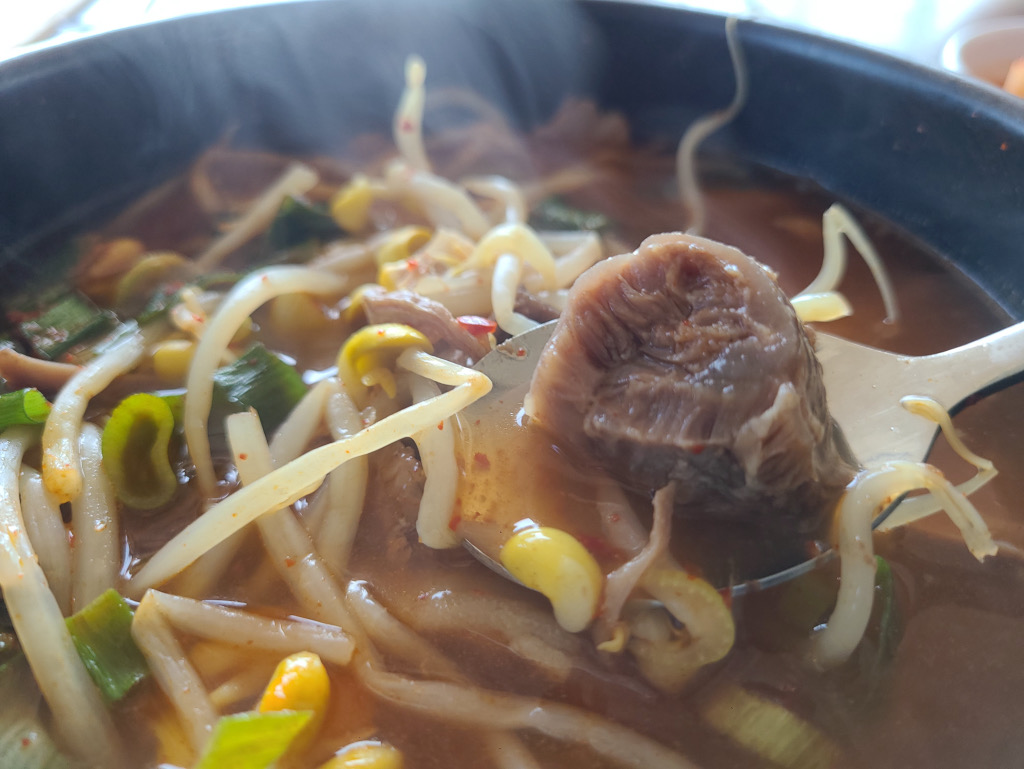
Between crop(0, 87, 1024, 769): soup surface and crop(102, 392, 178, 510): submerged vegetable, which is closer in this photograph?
crop(0, 87, 1024, 769): soup surface

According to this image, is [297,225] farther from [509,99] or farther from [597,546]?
[597,546]

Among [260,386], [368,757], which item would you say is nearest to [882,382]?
[368,757]

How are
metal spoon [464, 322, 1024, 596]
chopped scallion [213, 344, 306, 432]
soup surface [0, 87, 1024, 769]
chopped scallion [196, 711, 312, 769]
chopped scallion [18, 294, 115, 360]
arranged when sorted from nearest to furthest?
chopped scallion [196, 711, 312, 769] < soup surface [0, 87, 1024, 769] < metal spoon [464, 322, 1024, 596] < chopped scallion [213, 344, 306, 432] < chopped scallion [18, 294, 115, 360]

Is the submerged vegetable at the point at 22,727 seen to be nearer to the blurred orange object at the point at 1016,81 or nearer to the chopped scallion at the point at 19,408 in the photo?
the chopped scallion at the point at 19,408

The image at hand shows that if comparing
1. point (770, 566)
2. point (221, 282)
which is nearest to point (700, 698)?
point (770, 566)

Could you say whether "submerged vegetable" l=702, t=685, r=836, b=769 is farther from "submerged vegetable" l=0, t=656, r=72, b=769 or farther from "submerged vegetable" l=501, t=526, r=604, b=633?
"submerged vegetable" l=0, t=656, r=72, b=769

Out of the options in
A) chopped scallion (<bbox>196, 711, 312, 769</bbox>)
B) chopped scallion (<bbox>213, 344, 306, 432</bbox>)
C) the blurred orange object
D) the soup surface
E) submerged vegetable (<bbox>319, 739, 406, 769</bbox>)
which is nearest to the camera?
chopped scallion (<bbox>196, 711, 312, 769</bbox>)

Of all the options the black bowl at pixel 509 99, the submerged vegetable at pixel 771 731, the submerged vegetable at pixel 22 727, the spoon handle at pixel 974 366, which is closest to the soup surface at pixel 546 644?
the submerged vegetable at pixel 771 731

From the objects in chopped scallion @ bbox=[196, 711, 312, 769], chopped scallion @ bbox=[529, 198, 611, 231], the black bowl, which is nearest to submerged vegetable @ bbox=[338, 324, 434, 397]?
chopped scallion @ bbox=[196, 711, 312, 769]
